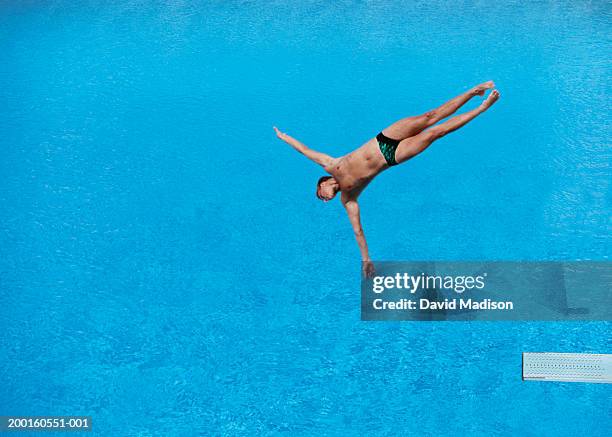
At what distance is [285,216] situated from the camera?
18.1 feet

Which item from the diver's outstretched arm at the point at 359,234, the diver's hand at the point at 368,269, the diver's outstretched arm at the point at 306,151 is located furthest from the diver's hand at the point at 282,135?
the diver's hand at the point at 368,269

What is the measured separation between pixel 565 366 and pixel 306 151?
8.98 ft

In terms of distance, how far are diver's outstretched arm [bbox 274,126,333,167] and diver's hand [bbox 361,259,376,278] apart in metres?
0.88

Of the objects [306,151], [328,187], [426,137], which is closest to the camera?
[426,137]

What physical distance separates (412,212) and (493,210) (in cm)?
→ 66

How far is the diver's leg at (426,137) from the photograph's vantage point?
16.0ft

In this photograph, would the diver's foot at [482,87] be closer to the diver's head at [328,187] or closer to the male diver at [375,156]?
the male diver at [375,156]

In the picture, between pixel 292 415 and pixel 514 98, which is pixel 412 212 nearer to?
pixel 514 98

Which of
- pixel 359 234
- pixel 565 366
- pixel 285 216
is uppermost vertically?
pixel 285 216

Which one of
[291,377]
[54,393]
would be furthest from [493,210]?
[54,393]

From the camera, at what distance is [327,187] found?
5328mm

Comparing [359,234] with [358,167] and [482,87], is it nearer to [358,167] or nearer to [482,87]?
[358,167]

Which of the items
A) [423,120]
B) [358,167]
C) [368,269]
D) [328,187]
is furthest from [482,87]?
[368,269]

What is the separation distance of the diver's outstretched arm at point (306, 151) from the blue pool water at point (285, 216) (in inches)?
3.3
